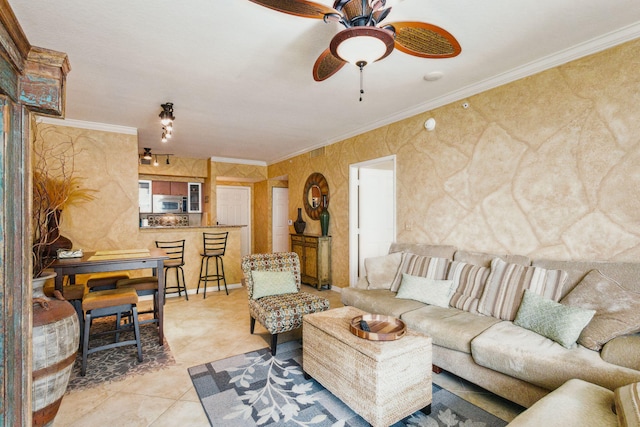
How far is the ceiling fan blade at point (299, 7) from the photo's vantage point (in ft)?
4.83

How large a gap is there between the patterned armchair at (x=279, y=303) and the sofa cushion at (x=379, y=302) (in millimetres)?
335

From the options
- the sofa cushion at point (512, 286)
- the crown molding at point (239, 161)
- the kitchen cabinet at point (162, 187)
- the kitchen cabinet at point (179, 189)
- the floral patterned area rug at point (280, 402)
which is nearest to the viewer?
the floral patterned area rug at point (280, 402)

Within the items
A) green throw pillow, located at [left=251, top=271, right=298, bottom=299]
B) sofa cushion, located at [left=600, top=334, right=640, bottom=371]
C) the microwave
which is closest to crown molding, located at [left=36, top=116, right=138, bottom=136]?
the microwave

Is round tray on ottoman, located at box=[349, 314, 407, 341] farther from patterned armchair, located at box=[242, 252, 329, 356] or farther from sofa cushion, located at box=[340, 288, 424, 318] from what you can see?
patterned armchair, located at box=[242, 252, 329, 356]

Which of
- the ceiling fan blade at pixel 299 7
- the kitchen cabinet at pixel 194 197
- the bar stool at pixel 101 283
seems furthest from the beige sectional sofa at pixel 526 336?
the kitchen cabinet at pixel 194 197

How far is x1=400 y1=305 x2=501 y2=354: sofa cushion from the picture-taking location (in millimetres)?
2216

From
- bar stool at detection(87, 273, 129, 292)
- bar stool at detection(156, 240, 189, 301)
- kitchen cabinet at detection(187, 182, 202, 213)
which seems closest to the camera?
bar stool at detection(87, 273, 129, 292)

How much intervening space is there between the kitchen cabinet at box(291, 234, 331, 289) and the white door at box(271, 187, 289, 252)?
2.13 m

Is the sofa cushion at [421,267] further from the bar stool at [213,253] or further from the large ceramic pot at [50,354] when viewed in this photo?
the bar stool at [213,253]

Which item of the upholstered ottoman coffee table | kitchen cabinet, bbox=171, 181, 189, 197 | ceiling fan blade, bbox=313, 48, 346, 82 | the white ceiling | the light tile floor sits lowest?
the light tile floor

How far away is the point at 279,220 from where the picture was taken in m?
7.64

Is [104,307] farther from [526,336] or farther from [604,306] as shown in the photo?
[604,306]

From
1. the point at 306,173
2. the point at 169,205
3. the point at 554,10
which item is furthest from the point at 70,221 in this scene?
the point at 554,10

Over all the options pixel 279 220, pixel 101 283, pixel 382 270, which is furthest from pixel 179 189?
pixel 382 270
